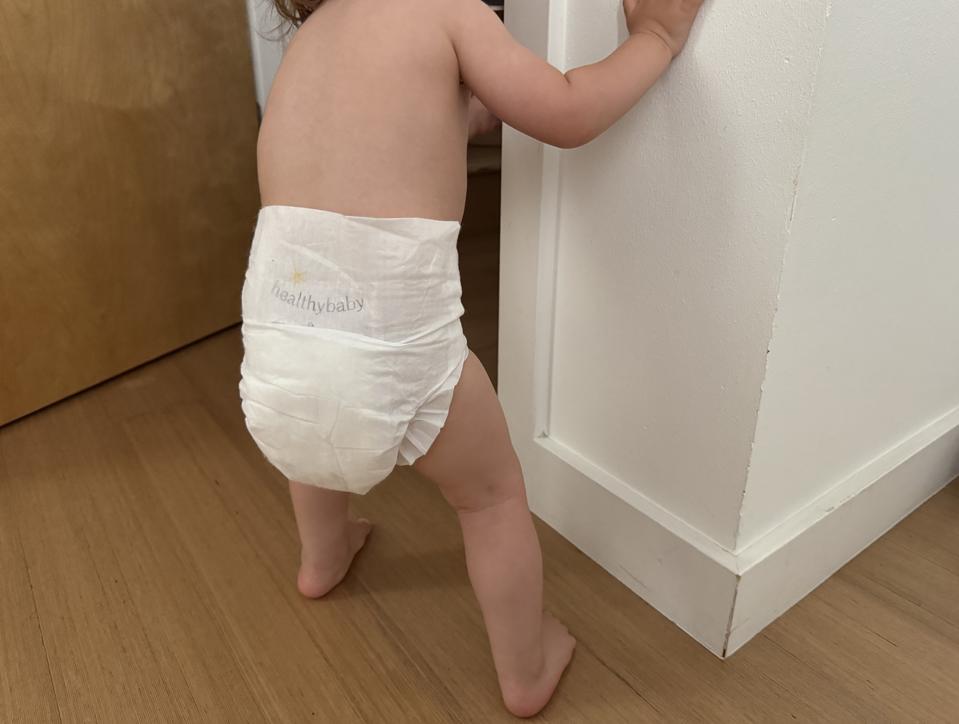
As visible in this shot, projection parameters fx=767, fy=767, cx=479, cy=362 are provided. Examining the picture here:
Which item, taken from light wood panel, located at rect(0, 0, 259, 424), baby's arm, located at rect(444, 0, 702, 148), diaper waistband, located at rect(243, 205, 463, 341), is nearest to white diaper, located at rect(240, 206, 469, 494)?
diaper waistband, located at rect(243, 205, 463, 341)

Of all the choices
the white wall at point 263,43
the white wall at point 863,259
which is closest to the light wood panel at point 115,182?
the white wall at point 263,43

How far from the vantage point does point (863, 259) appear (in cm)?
67

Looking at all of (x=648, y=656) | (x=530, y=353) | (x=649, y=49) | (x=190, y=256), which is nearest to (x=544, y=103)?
(x=649, y=49)

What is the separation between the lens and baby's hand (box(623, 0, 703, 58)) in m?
0.58

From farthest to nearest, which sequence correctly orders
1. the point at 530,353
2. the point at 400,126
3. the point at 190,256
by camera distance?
1. the point at 190,256
2. the point at 530,353
3. the point at 400,126

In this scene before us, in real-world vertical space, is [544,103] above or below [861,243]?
above

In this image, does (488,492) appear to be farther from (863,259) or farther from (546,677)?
(863,259)

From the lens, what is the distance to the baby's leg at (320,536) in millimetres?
791

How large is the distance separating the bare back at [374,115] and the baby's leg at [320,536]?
0.33m

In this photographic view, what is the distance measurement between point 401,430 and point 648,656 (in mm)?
359

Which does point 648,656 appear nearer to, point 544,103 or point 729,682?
point 729,682

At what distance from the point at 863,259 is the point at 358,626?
0.60 m

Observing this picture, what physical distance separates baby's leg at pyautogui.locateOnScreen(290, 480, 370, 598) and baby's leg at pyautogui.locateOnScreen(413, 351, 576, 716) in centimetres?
17

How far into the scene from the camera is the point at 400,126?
570 mm
